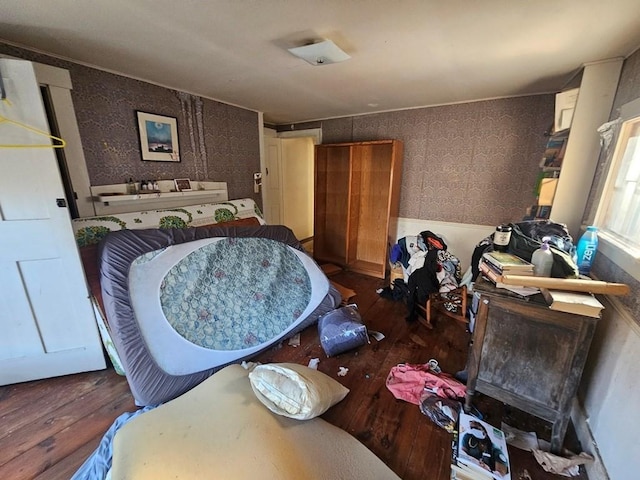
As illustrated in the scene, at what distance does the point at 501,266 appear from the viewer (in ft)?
4.56

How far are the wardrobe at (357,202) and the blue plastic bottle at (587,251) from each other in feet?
6.52

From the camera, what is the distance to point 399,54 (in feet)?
5.81

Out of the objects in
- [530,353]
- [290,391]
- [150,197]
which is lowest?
[290,391]

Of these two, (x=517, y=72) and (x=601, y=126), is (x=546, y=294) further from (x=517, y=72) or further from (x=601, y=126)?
(x=517, y=72)

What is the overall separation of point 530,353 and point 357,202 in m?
2.74

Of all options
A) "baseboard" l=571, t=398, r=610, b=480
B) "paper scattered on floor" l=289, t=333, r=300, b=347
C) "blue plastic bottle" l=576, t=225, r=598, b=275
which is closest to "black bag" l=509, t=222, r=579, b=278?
"blue plastic bottle" l=576, t=225, r=598, b=275

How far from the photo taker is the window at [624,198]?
131 cm

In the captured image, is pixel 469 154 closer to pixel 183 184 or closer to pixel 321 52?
pixel 321 52

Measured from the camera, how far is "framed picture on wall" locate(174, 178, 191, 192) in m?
2.70

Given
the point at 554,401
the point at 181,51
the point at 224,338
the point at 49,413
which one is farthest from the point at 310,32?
the point at 49,413

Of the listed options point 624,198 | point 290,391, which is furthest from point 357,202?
point 290,391

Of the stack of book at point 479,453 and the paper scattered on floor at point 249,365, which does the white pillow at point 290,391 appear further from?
the stack of book at point 479,453

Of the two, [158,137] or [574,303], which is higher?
[158,137]

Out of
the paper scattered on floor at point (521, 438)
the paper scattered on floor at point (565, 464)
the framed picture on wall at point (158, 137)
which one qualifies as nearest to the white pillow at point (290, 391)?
the paper scattered on floor at point (521, 438)
